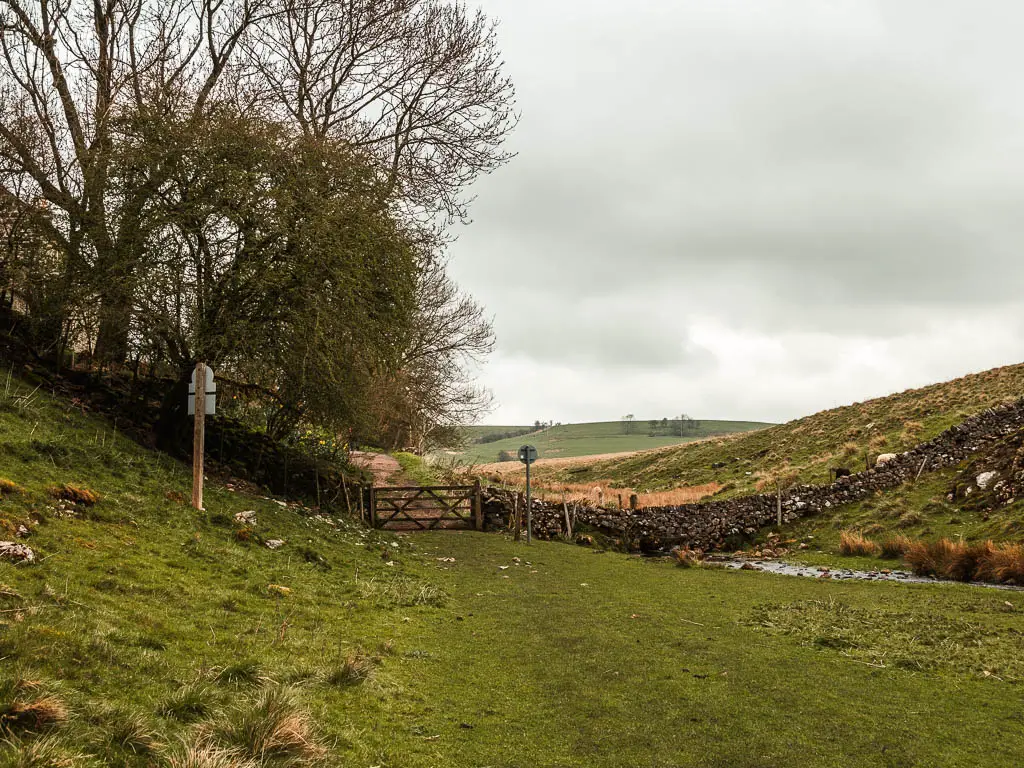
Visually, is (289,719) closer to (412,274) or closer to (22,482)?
(22,482)

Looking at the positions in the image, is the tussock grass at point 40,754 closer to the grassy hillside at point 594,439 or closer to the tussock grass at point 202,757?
the tussock grass at point 202,757

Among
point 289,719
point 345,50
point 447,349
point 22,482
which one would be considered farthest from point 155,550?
point 447,349

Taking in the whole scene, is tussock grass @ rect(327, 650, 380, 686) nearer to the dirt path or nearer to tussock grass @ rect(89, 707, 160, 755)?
tussock grass @ rect(89, 707, 160, 755)

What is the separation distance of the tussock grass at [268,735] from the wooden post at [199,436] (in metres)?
9.42

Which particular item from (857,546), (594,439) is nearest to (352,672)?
(857,546)

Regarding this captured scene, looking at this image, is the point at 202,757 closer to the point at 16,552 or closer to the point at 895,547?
the point at 16,552

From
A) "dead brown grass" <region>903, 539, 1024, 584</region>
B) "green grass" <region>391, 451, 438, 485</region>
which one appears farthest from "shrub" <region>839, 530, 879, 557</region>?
"green grass" <region>391, 451, 438, 485</region>

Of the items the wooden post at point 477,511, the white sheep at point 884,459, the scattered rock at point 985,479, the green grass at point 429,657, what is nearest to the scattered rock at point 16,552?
the green grass at point 429,657

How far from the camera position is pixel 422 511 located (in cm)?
2462

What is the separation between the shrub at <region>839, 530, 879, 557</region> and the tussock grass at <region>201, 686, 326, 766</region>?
2158cm

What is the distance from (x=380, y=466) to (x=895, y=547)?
74.4 feet

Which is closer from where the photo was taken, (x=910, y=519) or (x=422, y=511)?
(x=910, y=519)

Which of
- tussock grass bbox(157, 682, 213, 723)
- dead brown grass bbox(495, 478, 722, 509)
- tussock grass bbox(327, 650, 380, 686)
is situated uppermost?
tussock grass bbox(157, 682, 213, 723)

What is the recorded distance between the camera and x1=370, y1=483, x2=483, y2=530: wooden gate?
23.0 metres
